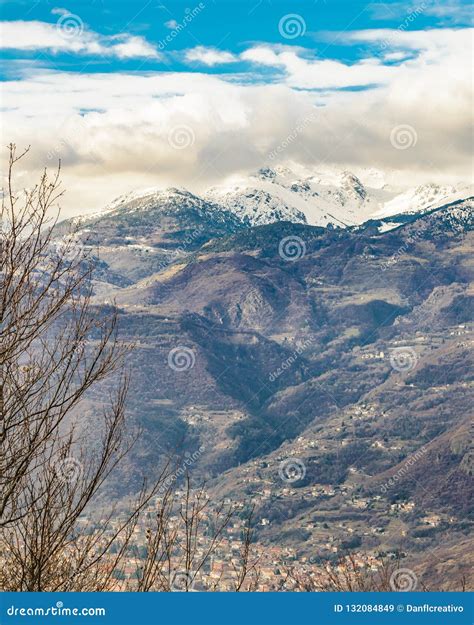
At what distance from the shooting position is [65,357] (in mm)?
14359

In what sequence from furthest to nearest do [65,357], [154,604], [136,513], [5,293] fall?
[136,513], [65,357], [5,293], [154,604]

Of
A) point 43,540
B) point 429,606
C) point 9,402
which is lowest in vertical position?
point 429,606

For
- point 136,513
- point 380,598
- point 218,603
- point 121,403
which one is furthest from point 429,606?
point 121,403

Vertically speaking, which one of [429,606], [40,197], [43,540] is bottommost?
[429,606]

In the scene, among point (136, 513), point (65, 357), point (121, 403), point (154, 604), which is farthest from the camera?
point (121, 403)

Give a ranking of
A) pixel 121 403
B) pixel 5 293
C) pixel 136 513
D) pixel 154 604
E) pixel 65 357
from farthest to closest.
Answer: pixel 121 403
pixel 136 513
pixel 65 357
pixel 5 293
pixel 154 604

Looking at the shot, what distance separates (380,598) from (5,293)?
724 centimetres

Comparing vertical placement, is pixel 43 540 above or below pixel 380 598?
above

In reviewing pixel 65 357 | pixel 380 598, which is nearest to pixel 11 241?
pixel 65 357

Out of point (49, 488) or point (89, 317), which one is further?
point (89, 317)

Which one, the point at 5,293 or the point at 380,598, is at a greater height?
the point at 5,293

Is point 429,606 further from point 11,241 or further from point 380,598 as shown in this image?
point 11,241

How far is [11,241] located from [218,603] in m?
6.43

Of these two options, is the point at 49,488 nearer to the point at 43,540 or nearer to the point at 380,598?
the point at 43,540
